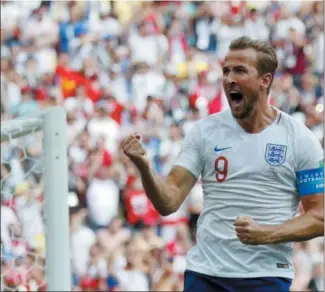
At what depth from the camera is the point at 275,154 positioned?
5.29 metres

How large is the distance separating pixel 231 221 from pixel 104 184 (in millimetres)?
8781

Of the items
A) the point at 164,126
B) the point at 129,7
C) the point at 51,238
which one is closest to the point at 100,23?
the point at 129,7

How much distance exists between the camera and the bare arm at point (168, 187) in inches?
199

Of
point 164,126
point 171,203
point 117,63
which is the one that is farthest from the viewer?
point 117,63

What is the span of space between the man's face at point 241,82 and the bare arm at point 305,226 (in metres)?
0.54

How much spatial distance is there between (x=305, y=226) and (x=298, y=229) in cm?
5

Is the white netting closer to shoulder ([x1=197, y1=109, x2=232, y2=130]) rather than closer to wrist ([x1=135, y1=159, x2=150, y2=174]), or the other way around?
shoulder ([x1=197, y1=109, x2=232, y2=130])

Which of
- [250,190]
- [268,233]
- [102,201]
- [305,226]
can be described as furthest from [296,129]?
[102,201]

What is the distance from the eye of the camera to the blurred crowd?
13.1m

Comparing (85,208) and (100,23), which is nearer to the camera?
(85,208)

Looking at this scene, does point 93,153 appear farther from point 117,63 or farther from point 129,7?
point 129,7

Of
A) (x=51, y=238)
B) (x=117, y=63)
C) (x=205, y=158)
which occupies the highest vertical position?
(x=117, y=63)

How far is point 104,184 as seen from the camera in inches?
551

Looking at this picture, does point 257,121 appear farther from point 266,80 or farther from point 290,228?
point 290,228
